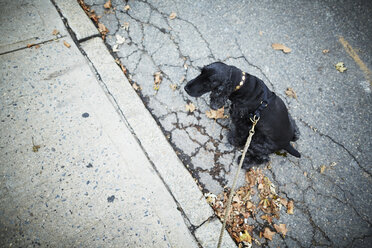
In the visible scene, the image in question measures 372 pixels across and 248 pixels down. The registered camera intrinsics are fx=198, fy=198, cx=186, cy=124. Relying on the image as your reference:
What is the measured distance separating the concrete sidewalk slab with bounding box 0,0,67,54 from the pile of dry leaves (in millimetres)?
3221

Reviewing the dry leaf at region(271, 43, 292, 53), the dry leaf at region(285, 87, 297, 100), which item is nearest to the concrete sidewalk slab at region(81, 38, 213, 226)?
the dry leaf at region(285, 87, 297, 100)

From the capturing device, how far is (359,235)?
8.17ft

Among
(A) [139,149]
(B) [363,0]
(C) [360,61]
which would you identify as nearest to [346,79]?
(C) [360,61]

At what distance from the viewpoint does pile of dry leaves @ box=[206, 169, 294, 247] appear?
2.36 m

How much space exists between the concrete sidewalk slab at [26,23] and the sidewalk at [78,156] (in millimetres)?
13

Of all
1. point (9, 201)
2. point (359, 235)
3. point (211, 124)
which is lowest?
point (9, 201)

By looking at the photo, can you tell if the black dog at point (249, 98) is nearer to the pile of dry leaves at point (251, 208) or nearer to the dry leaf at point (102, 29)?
the pile of dry leaves at point (251, 208)

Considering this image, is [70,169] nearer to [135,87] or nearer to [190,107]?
[135,87]

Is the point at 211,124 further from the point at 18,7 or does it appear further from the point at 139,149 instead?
the point at 18,7

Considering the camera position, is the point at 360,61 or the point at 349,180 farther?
the point at 360,61

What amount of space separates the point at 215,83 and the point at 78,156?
5.95 feet

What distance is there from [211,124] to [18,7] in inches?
132

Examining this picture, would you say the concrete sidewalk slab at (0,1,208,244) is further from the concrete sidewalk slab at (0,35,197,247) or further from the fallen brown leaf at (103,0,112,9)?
the fallen brown leaf at (103,0,112,9)

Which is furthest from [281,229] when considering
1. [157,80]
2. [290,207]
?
[157,80]
